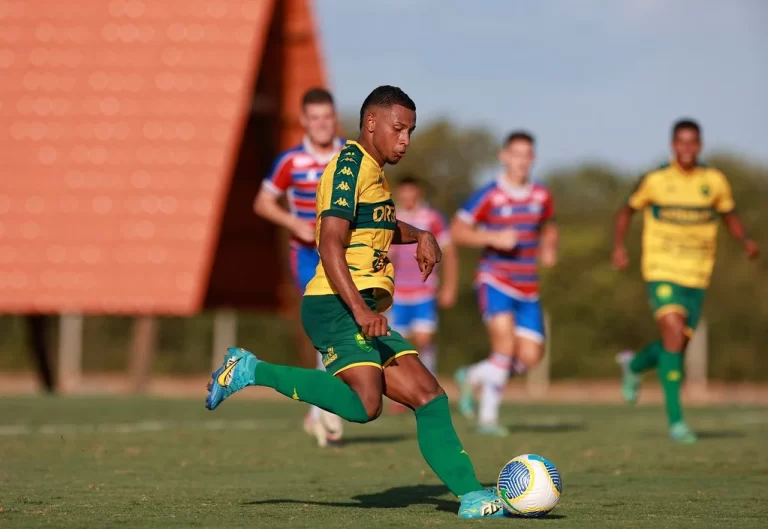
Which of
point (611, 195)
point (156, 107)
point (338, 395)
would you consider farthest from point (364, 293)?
point (611, 195)

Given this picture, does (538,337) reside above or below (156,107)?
below

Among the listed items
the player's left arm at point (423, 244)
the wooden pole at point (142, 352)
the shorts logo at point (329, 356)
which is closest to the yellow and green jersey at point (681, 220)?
the player's left arm at point (423, 244)

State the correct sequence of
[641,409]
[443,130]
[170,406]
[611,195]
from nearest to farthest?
[170,406] < [641,409] < [611,195] < [443,130]

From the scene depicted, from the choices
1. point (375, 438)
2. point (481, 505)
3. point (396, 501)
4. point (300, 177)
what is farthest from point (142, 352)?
point (481, 505)

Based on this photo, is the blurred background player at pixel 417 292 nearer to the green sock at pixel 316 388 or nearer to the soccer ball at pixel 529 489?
the green sock at pixel 316 388

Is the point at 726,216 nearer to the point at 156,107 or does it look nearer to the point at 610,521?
the point at 610,521

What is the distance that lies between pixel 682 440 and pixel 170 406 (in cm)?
756

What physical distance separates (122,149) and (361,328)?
17455 millimetres

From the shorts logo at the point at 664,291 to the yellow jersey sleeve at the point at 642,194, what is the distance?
0.76 m

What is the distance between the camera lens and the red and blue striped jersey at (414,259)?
17.0 meters

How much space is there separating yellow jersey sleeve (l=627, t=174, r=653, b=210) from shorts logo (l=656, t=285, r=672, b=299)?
0.76 meters

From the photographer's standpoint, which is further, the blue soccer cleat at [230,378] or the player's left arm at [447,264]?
the player's left arm at [447,264]

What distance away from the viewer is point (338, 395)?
598 centimetres

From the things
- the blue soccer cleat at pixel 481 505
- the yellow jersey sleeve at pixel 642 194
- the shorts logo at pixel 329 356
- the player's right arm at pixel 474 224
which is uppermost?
the yellow jersey sleeve at pixel 642 194
